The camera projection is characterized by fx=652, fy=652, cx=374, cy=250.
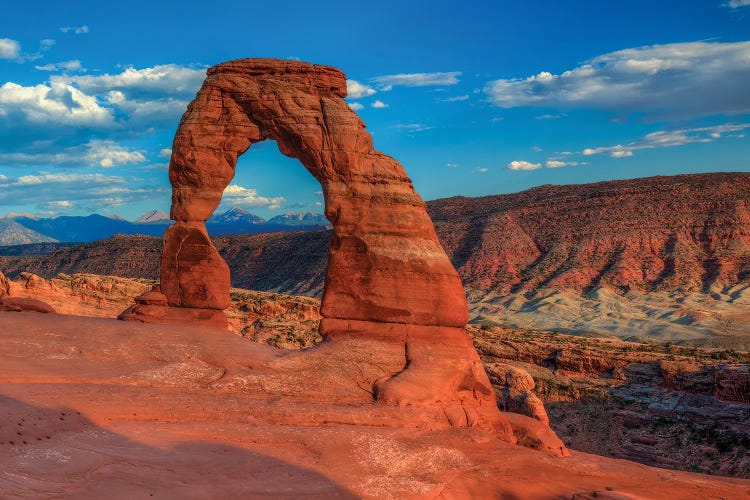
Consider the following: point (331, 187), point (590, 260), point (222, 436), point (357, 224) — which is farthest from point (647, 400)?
point (590, 260)

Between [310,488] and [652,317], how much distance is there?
2363 inches

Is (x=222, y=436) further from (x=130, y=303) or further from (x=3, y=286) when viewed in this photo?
(x=130, y=303)

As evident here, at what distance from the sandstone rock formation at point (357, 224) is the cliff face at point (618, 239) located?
199ft

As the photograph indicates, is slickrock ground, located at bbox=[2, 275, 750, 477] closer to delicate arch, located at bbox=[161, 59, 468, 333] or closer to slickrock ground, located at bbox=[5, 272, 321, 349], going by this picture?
slickrock ground, located at bbox=[5, 272, 321, 349]

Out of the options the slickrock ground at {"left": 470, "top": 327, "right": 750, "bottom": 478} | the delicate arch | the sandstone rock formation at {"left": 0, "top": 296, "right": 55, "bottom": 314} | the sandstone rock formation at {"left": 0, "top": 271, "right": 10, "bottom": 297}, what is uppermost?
the delicate arch

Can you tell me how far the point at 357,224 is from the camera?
18.4 meters

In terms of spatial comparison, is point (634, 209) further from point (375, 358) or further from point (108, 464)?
point (108, 464)

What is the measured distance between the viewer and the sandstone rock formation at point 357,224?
17422 mm

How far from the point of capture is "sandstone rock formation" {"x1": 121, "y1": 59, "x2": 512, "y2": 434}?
17.4 m

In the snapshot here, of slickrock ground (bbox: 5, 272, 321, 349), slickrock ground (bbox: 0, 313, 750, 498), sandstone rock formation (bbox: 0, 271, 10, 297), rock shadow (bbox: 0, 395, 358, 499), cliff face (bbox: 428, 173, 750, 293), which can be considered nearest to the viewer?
rock shadow (bbox: 0, 395, 358, 499)

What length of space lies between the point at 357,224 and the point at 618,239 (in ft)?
229

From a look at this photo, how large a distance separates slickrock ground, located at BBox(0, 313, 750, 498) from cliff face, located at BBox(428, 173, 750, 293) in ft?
206

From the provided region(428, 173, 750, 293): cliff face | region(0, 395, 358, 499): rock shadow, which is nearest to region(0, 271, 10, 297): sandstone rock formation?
region(0, 395, 358, 499): rock shadow

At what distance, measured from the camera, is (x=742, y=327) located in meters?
57.2
